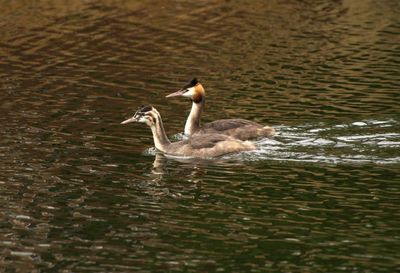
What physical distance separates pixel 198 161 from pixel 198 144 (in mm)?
544

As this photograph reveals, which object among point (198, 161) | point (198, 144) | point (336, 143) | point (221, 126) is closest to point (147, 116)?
point (198, 144)

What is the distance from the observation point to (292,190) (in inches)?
812

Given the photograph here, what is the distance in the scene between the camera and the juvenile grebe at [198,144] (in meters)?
24.0

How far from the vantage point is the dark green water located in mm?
17219

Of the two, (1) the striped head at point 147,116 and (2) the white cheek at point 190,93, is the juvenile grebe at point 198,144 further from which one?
(2) the white cheek at point 190,93

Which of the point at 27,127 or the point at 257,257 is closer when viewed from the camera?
the point at 257,257

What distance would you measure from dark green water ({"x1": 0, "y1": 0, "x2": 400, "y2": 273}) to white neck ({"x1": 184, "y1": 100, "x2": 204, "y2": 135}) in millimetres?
368

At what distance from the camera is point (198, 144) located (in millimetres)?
24109

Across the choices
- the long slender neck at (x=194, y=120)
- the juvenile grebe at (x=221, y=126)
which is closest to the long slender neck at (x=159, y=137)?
the juvenile grebe at (x=221, y=126)

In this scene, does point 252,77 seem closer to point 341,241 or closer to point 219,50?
point 219,50

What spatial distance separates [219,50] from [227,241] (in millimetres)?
20332

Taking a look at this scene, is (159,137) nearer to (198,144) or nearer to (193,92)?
(198,144)

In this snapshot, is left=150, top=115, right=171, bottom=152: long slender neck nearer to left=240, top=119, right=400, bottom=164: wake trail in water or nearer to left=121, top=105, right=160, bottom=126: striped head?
left=121, top=105, right=160, bottom=126: striped head

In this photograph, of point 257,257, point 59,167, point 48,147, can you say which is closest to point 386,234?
point 257,257
